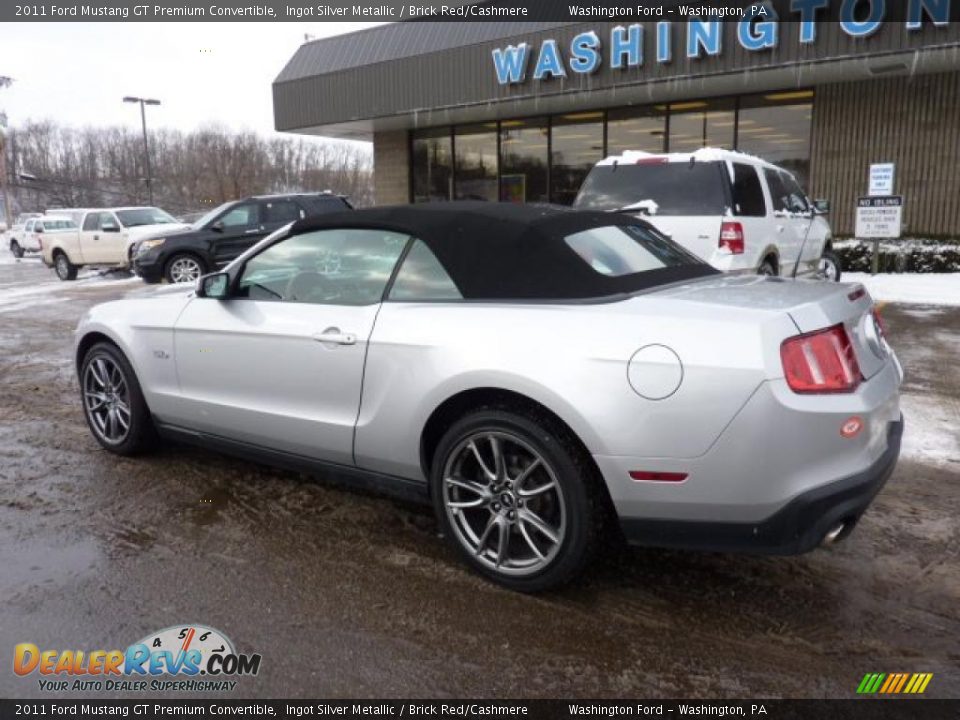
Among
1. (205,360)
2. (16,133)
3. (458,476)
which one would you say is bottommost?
(458,476)

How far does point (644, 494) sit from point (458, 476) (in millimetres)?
790

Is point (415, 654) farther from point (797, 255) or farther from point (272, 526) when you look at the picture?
point (797, 255)

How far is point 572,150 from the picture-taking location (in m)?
17.8

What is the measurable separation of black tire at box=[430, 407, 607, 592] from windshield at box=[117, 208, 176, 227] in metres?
17.6

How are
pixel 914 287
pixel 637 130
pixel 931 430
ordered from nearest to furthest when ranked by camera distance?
pixel 931 430
pixel 914 287
pixel 637 130

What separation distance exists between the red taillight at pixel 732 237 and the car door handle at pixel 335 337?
5108mm

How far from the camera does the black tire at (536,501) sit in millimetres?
2764

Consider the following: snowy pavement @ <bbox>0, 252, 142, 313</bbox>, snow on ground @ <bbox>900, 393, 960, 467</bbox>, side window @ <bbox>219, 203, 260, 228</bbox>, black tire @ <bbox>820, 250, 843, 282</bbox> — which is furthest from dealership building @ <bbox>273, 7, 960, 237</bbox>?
snow on ground @ <bbox>900, 393, 960, 467</bbox>

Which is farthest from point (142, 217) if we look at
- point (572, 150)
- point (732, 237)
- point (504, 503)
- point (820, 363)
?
point (820, 363)

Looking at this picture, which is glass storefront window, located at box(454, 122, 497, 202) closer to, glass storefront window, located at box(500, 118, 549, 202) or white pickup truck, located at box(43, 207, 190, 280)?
glass storefront window, located at box(500, 118, 549, 202)

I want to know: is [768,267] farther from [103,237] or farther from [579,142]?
[103,237]

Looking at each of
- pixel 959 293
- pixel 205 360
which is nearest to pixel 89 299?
pixel 205 360

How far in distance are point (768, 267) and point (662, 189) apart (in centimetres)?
167

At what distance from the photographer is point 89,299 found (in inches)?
535
